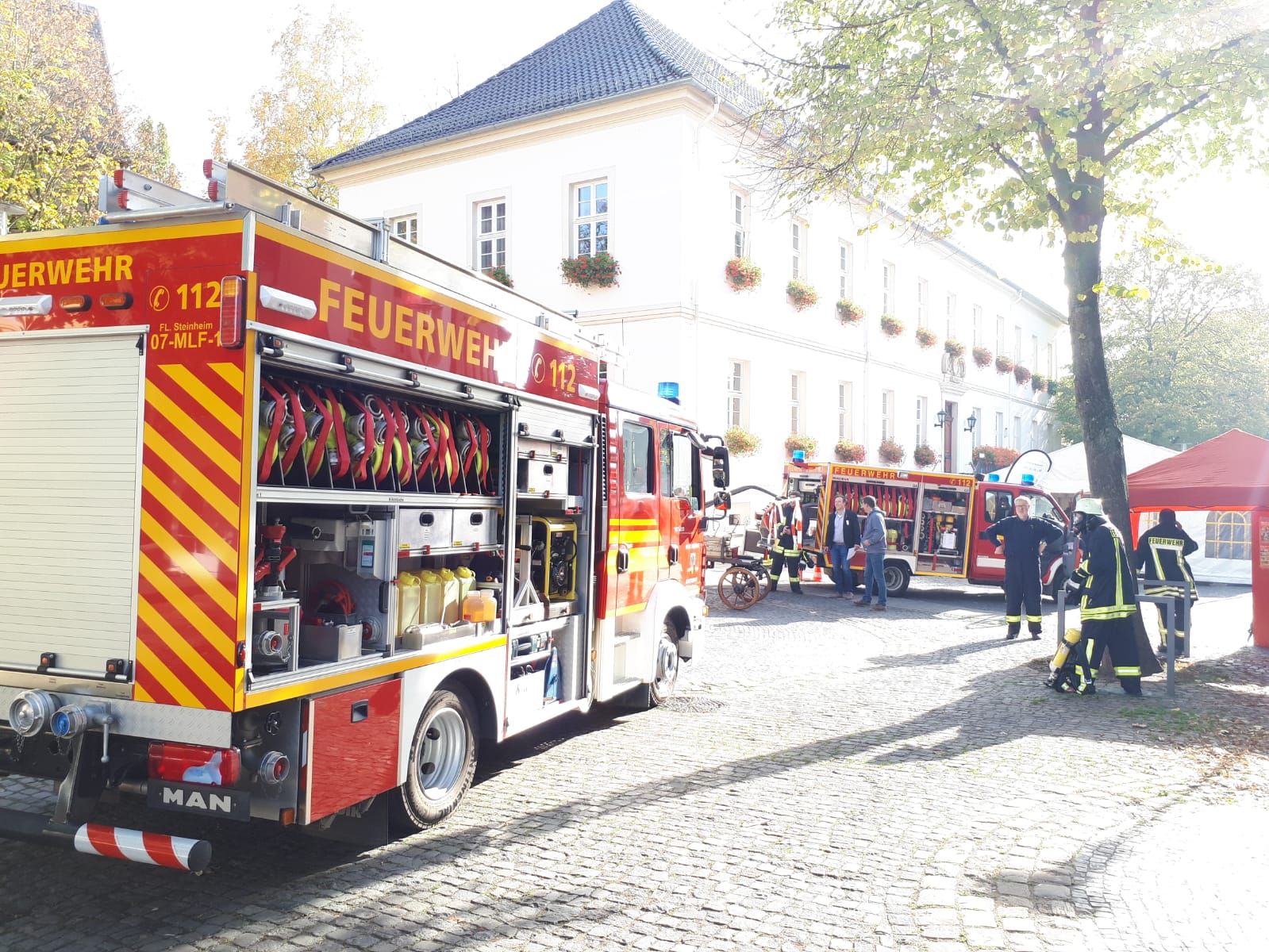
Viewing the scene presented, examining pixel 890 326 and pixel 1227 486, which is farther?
pixel 890 326

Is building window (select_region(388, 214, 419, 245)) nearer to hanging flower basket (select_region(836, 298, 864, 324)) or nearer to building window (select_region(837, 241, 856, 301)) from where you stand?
hanging flower basket (select_region(836, 298, 864, 324))

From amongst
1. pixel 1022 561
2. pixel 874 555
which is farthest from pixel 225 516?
pixel 874 555

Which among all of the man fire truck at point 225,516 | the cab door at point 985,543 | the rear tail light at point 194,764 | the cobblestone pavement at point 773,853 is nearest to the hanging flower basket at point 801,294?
the cab door at point 985,543

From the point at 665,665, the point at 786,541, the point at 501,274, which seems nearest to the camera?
the point at 665,665

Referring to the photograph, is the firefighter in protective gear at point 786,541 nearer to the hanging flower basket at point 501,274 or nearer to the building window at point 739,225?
the building window at point 739,225

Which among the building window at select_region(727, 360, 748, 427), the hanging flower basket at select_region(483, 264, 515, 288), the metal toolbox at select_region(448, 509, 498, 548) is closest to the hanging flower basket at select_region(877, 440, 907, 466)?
the building window at select_region(727, 360, 748, 427)

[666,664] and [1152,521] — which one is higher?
[1152,521]

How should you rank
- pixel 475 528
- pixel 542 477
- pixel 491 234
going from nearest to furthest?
pixel 475 528 < pixel 542 477 < pixel 491 234

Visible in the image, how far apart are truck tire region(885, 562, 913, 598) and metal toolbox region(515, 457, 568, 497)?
12795 millimetres

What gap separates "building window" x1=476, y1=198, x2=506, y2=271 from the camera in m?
21.8

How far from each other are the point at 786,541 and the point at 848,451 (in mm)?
8776

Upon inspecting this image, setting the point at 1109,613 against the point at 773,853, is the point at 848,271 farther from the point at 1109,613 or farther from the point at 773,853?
the point at 773,853

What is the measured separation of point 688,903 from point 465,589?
2.05 m

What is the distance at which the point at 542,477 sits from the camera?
20.7 feet
